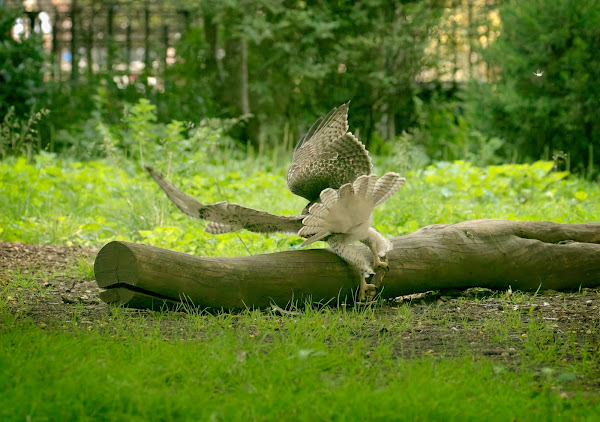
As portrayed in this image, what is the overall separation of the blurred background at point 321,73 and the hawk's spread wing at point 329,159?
17.2 feet

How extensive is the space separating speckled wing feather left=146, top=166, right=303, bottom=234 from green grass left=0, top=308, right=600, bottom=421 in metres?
0.61

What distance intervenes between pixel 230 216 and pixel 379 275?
983 mm

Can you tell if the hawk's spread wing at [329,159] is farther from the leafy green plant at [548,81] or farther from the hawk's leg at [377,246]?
the leafy green plant at [548,81]

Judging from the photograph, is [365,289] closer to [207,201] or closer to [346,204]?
[346,204]

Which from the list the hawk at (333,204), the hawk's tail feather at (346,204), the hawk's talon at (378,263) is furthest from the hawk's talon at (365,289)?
the hawk's tail feather at (346,204)

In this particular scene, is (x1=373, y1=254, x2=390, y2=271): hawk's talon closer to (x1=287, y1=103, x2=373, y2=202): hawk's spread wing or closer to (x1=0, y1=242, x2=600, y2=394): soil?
(x1=0, y1=242, x2=600, y2=394): soil

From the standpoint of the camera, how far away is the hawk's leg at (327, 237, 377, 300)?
4121mm

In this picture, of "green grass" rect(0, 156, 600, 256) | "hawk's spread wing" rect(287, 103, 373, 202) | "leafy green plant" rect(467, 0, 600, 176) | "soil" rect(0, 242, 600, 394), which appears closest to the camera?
"soil" rect(0, 242, 600, 394)

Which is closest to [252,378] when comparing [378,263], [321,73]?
[378,263]

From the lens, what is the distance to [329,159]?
4051mm

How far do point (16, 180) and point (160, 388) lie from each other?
5499mm

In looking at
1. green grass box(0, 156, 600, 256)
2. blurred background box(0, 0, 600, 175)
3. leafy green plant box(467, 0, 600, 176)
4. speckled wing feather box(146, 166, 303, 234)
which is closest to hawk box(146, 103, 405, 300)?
speckled wing feather box(146, 166, 303, 234)

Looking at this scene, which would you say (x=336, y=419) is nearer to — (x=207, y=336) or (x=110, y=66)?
(x=207, y=336)

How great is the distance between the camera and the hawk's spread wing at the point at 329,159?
402 cm
